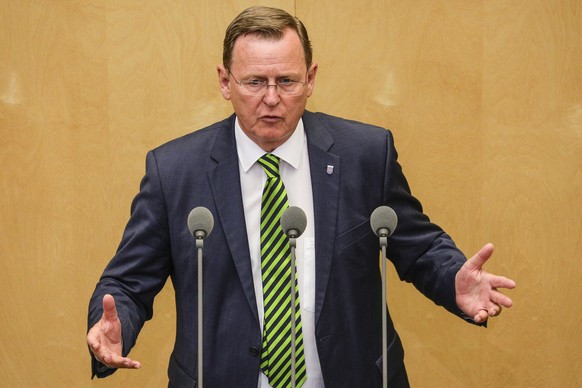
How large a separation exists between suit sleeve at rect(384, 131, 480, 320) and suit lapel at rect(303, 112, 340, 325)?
0.15 metres

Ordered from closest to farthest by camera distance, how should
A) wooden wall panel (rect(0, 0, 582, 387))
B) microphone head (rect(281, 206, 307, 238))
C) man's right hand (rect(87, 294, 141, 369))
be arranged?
microphone head (rect(281, 206, 307, 238))
man's right hand (rect(87, 294, 141, 369))
wooden wall panel (rect(0, 0, 582, 387))

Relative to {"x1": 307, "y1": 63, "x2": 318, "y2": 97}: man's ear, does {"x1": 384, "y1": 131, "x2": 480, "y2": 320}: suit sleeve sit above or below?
below

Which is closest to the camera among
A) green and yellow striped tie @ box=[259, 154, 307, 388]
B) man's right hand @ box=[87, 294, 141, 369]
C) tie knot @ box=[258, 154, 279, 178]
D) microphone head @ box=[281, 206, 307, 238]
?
microphone head @ box=[281, 206, 307, 238]

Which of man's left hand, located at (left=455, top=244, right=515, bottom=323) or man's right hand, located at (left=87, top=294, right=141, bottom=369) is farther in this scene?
man's left hand, located at (left=455, top=244, right=515, bottom=323)

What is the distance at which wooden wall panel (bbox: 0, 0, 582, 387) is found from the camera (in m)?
3.68

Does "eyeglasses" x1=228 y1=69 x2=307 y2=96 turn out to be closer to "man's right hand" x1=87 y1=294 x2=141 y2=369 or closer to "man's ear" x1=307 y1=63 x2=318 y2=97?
"man's ear" x1=307 y1=63 x2=318 y2=97

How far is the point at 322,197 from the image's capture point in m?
2.62

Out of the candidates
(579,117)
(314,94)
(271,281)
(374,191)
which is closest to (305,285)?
(271,281)

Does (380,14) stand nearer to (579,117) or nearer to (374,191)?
(579,117)

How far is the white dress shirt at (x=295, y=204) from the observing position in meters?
2.57

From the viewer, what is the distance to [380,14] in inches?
145

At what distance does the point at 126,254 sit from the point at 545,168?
5.64 feet

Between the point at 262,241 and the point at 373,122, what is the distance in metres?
Answer: 1.24

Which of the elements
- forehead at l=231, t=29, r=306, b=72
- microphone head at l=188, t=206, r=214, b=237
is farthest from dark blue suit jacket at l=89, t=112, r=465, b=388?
microphone head at l=188, t=206, r=214, b=237
